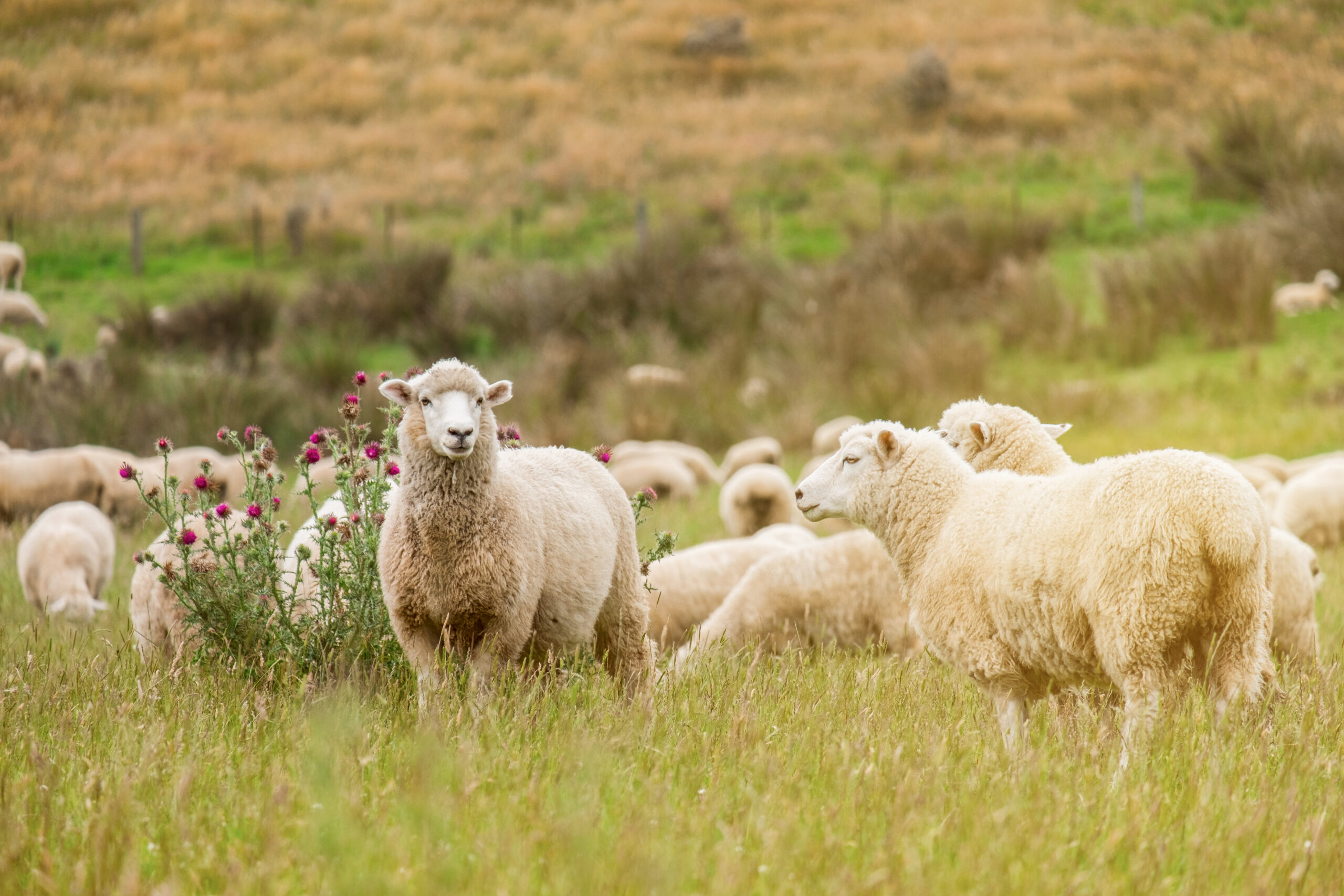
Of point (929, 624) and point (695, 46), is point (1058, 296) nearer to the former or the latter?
point (929, 624)

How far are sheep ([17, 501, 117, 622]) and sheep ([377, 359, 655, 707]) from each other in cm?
388

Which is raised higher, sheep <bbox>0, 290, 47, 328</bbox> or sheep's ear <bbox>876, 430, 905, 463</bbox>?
sheep's ear <bbox>876, 430, 905, 463</bbox>

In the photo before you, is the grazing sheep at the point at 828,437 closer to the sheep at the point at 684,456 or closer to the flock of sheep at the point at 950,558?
the sheep at the point at 684,456

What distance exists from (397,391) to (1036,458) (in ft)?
9.19

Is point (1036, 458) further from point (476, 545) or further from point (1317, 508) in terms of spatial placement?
point (1317, 508)

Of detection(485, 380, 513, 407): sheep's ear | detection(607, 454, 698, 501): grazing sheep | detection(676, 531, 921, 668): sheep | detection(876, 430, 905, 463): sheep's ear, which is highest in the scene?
detection(485, 380, 513, 407): sheep's ear

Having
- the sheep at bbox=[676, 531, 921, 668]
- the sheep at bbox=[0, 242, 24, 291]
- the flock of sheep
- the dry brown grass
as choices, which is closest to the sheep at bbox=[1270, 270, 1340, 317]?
the dry brown grass

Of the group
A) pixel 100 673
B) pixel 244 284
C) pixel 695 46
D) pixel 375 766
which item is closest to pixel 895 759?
pixel 375 766

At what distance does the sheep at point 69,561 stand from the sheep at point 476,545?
12.7 feet

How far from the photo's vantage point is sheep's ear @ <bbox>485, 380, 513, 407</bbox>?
405 centimetres

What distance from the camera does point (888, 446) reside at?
4801 mm

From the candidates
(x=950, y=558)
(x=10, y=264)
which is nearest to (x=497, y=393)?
(x=950, y=558)

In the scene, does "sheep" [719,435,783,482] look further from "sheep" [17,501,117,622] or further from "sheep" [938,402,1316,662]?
"sheep" [938,402,1316,662]

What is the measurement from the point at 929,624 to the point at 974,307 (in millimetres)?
16784
